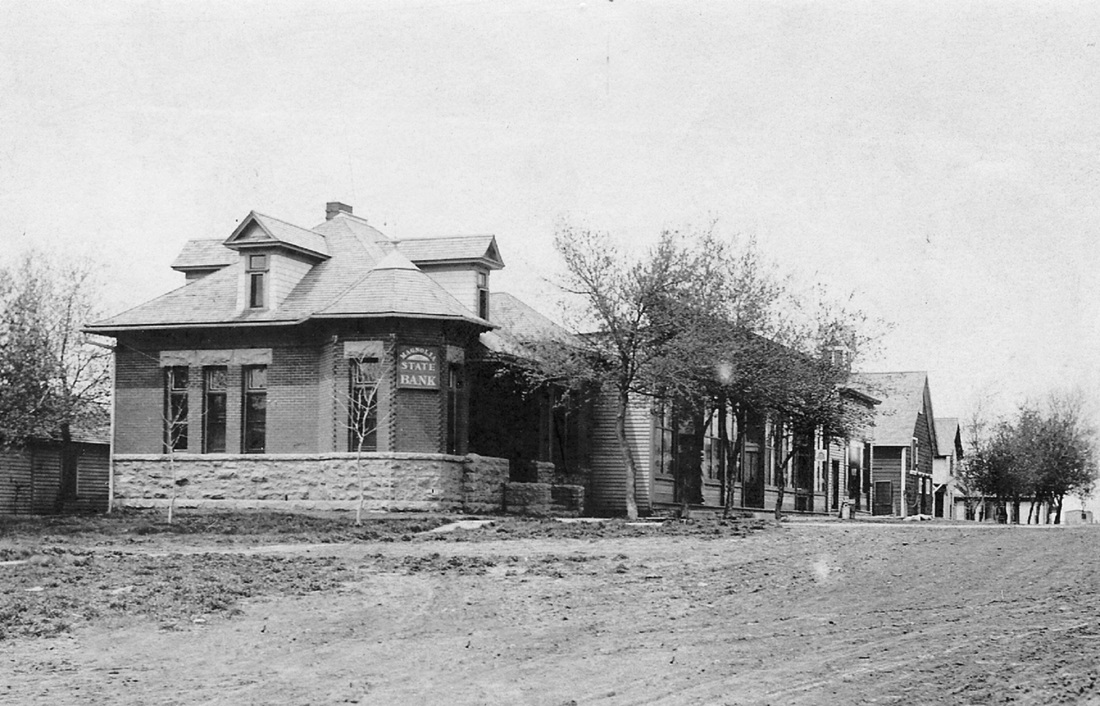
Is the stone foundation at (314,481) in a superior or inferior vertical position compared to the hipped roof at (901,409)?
inferior

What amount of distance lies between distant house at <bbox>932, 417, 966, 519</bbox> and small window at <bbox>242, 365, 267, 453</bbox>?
55.5 m

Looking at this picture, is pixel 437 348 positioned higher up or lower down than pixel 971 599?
higher up

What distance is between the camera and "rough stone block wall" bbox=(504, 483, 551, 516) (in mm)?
35125

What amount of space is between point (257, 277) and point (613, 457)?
42.2 feet

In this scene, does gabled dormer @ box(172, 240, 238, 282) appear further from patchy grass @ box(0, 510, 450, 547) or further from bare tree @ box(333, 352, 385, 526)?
patchy grass @ box(0, 510, 450, 547)

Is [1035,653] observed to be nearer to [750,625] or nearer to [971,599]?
[750,625]

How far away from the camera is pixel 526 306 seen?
41.9 meters

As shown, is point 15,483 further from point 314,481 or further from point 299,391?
point 314,481

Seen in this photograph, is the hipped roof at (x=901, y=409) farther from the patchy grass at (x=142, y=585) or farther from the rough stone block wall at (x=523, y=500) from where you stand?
the patchy grass at (x=142, y=585)

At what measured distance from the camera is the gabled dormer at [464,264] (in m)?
35.9

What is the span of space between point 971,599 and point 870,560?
16.0ft

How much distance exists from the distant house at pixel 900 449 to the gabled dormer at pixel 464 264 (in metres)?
40.1

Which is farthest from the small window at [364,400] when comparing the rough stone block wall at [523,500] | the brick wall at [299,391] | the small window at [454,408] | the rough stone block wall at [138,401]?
the rough stone block wall at [138,401]

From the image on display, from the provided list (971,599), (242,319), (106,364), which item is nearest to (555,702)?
(971,599)
